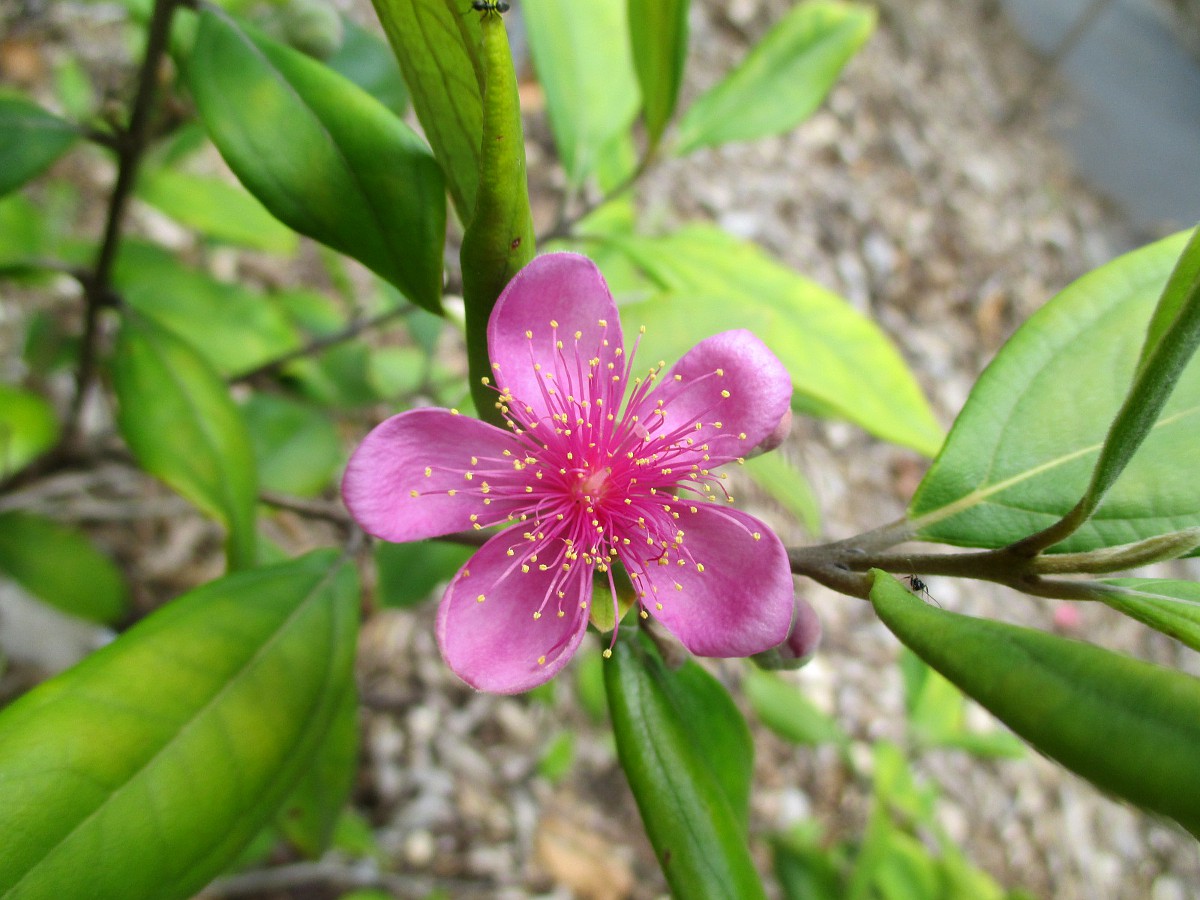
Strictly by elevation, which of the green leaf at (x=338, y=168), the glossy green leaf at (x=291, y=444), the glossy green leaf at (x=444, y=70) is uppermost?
the glossy green leaf at (x=444, y=70)

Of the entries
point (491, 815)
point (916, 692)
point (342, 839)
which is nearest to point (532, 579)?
point (342, 839)

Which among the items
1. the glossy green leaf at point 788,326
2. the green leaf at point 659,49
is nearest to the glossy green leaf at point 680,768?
the glossy green leaf at point 788,326

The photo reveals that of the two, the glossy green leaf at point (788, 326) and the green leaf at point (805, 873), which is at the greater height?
the glossy green leaf at point (788, 326)

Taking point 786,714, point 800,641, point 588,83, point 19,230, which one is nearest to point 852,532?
point 786,714

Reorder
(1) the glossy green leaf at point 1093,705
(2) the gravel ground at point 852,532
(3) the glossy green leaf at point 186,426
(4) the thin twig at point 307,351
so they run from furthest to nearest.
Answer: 1. (2) the gravel ground at point 852,532
2. (4) the thin twig at point 307,351
3. (3) the glossy green leaf at point 186,426
4. (1) the glossy green leaf at point 1093,705

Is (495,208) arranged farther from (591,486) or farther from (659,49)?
(659,49)

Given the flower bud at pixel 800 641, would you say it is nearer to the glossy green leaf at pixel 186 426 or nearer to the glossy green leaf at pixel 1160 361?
the glossy green leaf at pixel 1160 361
